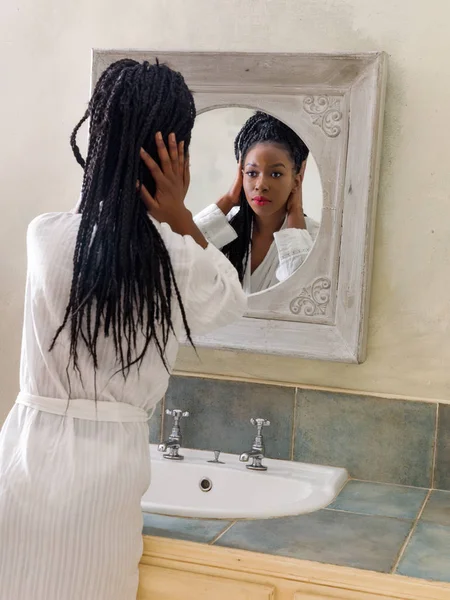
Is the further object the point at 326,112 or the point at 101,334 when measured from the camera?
the point at 326,112

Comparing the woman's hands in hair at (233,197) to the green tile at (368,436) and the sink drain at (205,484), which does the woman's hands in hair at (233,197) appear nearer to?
the green tile at (368,436)

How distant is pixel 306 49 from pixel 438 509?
0.98 metres

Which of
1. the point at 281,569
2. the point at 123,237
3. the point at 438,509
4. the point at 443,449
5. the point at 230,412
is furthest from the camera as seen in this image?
the point at 230,412

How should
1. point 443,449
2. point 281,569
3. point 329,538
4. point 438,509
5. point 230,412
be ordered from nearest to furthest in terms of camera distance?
1. point 281,569
2. point 329,538
3. point 438,509
4. point 443,449
5. point 230,412

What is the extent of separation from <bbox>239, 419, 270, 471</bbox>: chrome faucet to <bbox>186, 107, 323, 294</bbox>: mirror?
11.1 inches

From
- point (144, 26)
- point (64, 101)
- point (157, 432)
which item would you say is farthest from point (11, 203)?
point (157, 432)

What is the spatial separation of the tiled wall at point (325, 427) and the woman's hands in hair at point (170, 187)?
0.65 meters

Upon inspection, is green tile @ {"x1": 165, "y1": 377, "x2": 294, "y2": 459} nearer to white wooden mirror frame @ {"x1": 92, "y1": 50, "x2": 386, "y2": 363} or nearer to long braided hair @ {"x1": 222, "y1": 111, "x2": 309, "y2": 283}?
white wooden mirror frame @ {"x1": 92, "y1": 50, "x2": 386, "y2": 363}

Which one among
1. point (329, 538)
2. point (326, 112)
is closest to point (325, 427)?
point (329, 538)

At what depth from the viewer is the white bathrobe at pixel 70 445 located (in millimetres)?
1146

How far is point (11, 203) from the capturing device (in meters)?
1.99

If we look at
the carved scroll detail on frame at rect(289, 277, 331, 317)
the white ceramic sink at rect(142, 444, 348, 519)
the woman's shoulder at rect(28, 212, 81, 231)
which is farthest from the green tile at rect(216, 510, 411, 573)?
the woman's shoulder at rect(28, 212, 81, 231)

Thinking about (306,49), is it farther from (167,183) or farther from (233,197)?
(167,183)

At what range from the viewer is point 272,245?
1.78 metres
